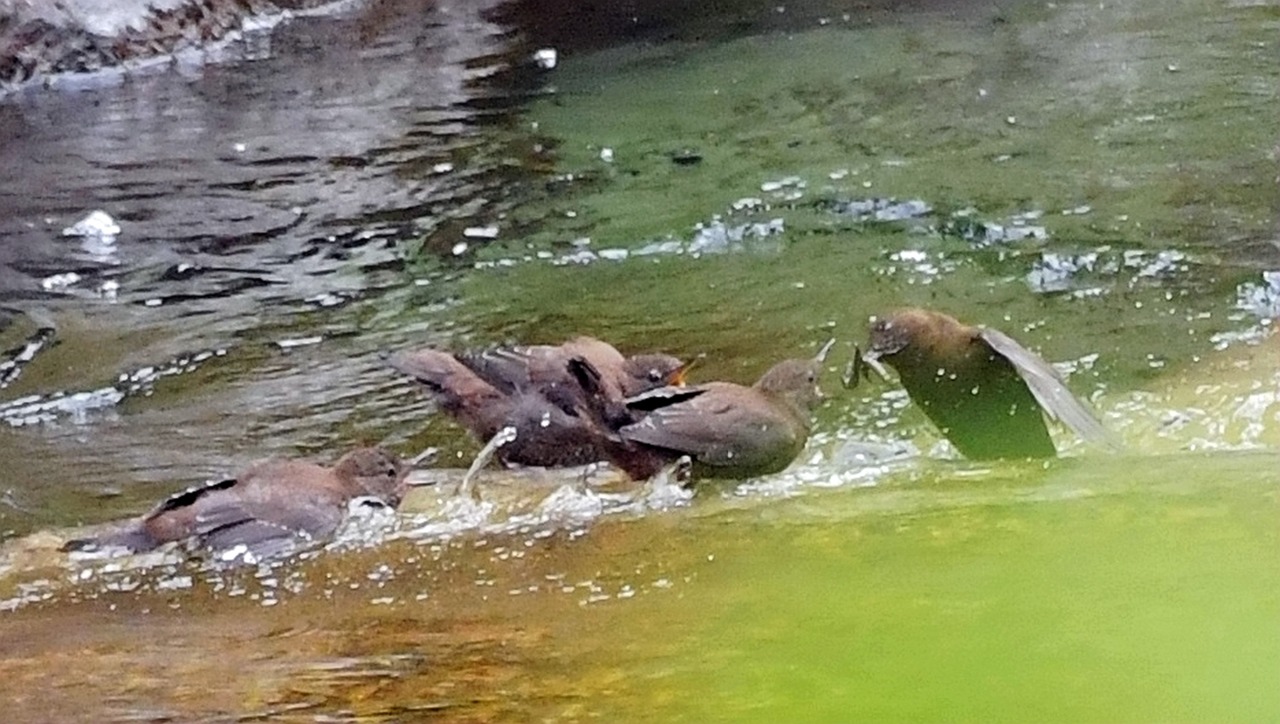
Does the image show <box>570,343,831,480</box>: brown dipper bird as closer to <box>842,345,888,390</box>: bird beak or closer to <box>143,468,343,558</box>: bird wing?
<box>842,345,888,390</box>: bird beak

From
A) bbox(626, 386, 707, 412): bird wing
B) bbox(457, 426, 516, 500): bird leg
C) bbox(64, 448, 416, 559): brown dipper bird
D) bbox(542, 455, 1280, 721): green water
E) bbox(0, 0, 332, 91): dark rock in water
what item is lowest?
bbox(0, 0, 332, 91): dark rock in water

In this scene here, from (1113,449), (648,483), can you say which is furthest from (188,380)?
(1113,449)

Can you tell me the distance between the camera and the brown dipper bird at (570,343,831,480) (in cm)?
416

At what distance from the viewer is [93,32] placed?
1380 cm

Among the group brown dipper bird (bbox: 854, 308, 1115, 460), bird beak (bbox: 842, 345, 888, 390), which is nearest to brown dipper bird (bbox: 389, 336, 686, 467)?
bird beak (bbox: 842, 345, 888, 390)

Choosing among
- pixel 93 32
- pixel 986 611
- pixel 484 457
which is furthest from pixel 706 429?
pixel 93 32

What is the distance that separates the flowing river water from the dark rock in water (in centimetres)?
32

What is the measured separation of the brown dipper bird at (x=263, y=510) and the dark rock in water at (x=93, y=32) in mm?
9881

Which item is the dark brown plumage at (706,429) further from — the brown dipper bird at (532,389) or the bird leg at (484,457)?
the bird leg at (484,457)

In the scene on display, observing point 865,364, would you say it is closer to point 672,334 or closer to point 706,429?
point 706,429

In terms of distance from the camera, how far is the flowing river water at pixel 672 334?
7.59 ft

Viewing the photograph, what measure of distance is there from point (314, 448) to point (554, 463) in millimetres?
1070

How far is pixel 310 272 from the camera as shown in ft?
24.8

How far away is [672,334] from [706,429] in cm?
205
